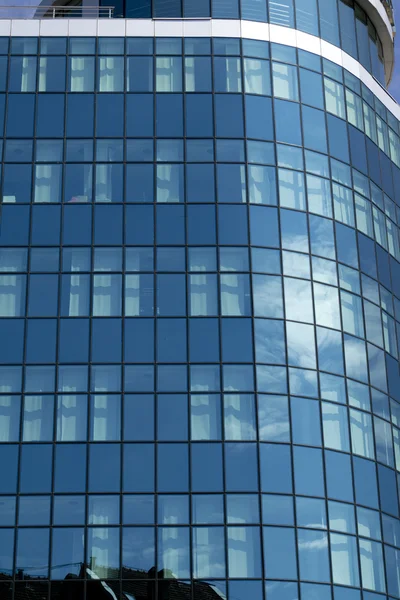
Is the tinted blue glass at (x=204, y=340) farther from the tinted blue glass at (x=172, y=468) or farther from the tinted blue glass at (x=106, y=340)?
the tinted blue glass at (x=172, y=468)

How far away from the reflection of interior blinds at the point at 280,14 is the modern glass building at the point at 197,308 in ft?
0.51

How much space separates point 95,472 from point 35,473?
243 centimetres

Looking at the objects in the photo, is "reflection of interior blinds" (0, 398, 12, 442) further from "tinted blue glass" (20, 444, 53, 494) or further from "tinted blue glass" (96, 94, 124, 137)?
"tinted blue glass" (96, 94, 124, 137)

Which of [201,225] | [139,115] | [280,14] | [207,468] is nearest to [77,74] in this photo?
[139,115]

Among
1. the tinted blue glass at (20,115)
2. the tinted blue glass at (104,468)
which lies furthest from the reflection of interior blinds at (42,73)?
the tinted blue glass at (104,468)

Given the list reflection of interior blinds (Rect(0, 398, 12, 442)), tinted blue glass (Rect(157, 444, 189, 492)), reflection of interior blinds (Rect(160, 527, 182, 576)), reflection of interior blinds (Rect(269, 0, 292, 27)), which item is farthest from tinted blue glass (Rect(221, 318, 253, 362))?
reflection of interior blinds (Rect(269, 0, 292, 27))

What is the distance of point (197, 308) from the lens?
55.7m

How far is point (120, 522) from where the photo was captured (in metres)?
51.5

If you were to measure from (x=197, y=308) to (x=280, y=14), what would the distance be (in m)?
16.3

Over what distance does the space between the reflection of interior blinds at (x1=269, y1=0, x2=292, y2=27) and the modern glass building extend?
155 millimetres

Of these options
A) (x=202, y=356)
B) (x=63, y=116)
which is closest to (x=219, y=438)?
(x=202, y=356)

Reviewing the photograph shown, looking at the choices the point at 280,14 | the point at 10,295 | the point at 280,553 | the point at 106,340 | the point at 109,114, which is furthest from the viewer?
the point at 280,14

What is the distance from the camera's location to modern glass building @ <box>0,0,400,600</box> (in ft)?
169

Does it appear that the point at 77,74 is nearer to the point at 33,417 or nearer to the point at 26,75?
the point at 26,75
